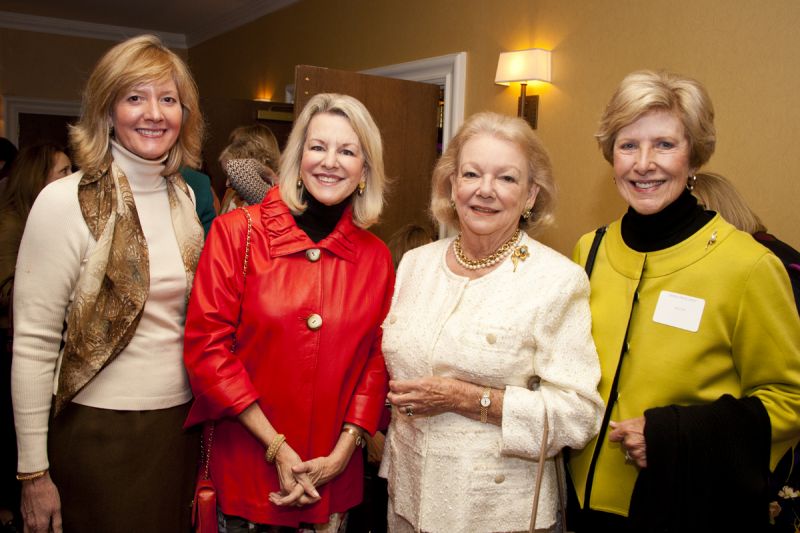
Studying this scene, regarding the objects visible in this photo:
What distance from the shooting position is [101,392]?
1618 millimetres

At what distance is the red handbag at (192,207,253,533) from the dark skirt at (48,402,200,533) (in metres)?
0.08

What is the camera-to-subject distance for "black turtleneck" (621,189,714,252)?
156cm

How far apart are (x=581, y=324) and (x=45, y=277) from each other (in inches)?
50.9

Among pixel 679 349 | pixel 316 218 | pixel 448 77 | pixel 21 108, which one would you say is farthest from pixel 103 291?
pixel 21 108

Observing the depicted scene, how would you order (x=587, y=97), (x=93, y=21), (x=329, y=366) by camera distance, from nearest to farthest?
(x=329, y=366) < (x=587, y=97) < (x=93, y=21)

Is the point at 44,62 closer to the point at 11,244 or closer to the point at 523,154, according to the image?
the point at 11,244

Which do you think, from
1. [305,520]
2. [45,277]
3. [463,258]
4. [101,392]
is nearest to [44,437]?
[101,392]

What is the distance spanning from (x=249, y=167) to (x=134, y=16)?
599 cm

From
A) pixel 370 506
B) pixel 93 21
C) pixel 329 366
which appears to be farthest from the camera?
pixel 93 21

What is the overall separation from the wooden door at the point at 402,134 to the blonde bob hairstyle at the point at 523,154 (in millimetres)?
2293

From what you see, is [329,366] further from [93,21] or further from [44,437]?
[93,21]

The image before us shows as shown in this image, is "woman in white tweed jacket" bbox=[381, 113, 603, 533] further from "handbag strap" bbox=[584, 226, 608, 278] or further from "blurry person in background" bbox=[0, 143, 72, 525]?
"blurry person in background" bbox=[0, 143, 72, 525]

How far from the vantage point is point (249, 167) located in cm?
276

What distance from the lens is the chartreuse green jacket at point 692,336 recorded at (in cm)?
141
